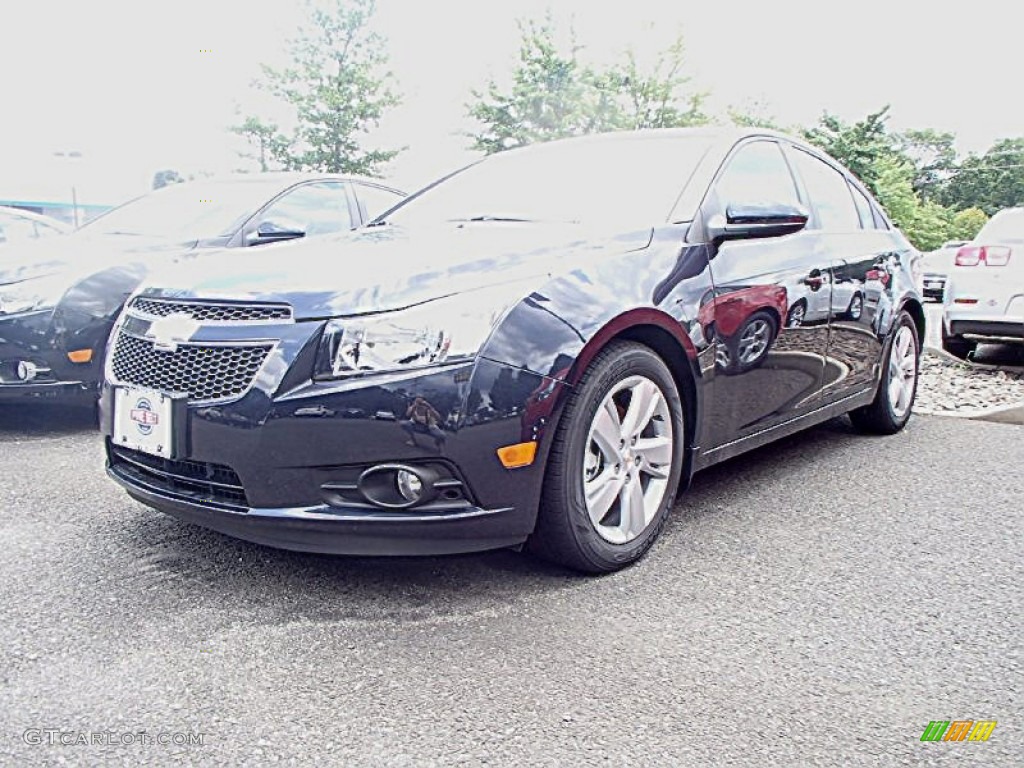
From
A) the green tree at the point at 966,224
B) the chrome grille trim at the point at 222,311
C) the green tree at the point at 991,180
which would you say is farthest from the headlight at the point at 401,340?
the green tree at the point at 991,180

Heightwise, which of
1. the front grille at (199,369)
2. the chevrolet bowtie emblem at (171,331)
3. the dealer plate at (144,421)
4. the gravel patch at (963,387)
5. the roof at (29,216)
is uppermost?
the roof at (29,216)

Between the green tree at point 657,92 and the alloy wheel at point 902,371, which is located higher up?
the green tree at point 657,92

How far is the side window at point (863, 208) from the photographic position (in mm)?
4465

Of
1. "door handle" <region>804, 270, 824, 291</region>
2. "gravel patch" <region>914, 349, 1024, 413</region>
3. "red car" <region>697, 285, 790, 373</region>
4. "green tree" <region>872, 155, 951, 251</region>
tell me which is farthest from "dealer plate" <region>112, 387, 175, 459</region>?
"green tree" <region>872, 155, 951, 251</region>

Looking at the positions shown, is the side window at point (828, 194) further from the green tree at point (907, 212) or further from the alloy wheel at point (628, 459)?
the green tree at point (907, 212)

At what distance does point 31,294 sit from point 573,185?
2.79 metres

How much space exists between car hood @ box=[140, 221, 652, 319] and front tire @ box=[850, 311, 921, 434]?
7.41 ft

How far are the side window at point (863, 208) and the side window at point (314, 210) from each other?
2.92 meters

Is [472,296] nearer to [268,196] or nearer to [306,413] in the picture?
[306,413]

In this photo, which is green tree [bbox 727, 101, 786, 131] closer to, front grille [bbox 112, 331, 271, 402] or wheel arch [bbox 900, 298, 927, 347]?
wheel arch [bbox 900, 298, 927, 347]

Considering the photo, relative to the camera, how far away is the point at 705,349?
10.1ft

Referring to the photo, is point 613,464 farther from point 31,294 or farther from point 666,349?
point 31,294

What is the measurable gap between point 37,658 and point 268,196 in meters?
3.78

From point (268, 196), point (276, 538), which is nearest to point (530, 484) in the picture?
point (276, 538)
